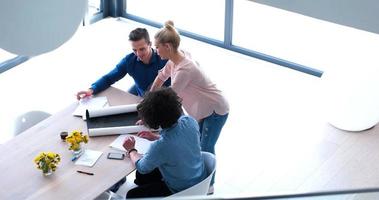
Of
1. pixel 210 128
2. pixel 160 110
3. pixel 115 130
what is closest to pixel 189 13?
pixel 210 128

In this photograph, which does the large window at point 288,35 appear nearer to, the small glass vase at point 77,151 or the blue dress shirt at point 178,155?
the blue dress shirt at point 178,155

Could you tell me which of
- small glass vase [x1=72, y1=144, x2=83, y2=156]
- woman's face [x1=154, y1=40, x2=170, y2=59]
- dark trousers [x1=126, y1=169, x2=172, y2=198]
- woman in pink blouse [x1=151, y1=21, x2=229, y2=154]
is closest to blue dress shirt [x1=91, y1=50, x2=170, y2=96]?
woman in pink blouse [x1=151, y1=21, x2=229, y2=154]

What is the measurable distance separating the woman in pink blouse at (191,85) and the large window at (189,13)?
107 inches

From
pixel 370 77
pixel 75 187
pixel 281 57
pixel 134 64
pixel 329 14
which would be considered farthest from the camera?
pixel 281 57

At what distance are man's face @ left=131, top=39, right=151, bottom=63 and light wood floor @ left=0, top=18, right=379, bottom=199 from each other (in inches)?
→ 44.1

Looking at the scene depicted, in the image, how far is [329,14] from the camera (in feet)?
5.27

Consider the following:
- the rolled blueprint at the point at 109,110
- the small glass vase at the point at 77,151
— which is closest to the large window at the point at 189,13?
the rolled blueprint at the point at 109,110

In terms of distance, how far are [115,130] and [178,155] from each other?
1.79ft

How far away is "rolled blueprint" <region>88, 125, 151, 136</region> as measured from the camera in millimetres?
3113

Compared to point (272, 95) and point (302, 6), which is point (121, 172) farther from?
point (272, 95)

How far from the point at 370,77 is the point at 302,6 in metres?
2.77

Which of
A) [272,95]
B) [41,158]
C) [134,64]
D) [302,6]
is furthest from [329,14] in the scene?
[272,95]

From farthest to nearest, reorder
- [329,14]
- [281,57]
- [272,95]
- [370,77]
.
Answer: [281,57] < [272,95] < [370,77] < [329,14]

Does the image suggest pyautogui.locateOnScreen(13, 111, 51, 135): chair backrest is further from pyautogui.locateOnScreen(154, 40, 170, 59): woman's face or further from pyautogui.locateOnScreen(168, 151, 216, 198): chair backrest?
pyautogui.locateOnScreen(168, 151, 216, 198): chair backrest
